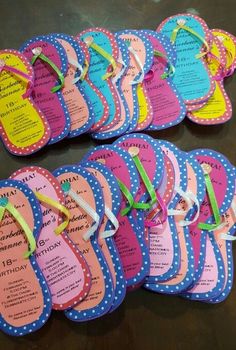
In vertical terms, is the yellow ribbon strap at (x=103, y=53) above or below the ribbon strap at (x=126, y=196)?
above

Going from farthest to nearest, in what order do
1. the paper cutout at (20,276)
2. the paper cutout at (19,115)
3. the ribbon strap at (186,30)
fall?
the ribbon strap at (186,30), the paper cutout at (19,115), the paper cutout at (20,276)

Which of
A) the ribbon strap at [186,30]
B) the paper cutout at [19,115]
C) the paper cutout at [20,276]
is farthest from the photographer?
the ribbon strap at [186,30]

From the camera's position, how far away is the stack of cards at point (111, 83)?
0.75m

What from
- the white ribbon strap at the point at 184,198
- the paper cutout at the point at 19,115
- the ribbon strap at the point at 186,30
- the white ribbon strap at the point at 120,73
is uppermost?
the ribbon strap at the point at 186,30

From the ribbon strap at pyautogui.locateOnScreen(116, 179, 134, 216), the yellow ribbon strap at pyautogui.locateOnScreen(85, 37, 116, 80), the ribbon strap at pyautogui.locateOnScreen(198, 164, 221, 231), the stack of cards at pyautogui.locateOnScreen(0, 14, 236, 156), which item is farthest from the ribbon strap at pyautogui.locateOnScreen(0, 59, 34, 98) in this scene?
the ribbon strap at pyautogui.locateOnScreen(198, 164, 221, 231)

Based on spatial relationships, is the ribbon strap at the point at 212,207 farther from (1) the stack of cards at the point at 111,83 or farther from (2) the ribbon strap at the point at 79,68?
(2) the ribbon strap at the point at 79,68

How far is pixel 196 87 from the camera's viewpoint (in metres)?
0.82

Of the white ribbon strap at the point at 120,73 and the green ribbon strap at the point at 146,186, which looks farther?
the white ribbon strap at the point at 120,73

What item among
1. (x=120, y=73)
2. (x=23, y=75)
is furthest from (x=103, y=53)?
(x=23, y=75)

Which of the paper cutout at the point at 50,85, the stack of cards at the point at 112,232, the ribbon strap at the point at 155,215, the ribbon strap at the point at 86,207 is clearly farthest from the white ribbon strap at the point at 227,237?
the paper cutout at the point at 50,85

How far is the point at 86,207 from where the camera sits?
25.5 inches

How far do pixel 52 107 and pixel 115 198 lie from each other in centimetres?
22

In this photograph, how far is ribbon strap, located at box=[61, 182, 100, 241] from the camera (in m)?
0.64

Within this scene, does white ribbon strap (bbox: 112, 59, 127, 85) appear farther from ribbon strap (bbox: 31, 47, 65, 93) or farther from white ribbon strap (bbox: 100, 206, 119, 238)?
white ribbon strap (bbox: 100, 206, 119, 238)
